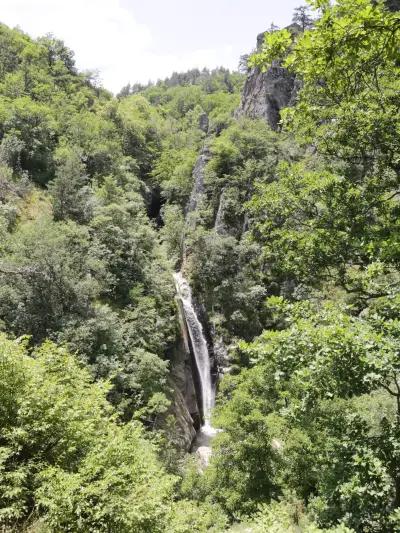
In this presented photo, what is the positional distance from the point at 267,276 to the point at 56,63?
171ft

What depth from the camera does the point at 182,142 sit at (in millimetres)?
67375

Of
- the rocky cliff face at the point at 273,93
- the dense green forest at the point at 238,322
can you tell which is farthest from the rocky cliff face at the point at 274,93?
the dense green forest at the point at 238,322

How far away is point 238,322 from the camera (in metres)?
33.1

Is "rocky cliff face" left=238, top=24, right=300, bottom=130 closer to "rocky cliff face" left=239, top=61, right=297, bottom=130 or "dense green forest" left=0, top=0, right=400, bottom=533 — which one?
"rocky cliff face" left=239, top=61, right=297, bottom=130

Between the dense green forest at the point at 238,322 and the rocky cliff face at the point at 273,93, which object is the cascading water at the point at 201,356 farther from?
the rocky cliff face at the point at 273,93

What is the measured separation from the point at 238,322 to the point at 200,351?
4230mm

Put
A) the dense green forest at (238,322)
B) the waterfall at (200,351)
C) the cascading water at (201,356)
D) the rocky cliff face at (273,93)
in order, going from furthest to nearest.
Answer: the rocky cliff face at (273,93) < the waterfall at (200,351) < the cascading water at (201,356) < the dense green forest at (238,322)

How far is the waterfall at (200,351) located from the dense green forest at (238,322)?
1.09 m

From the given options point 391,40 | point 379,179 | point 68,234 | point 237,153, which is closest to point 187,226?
point 237,153

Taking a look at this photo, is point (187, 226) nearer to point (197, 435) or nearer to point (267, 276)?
point (267, 276)

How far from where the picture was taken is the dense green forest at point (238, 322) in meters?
5.77

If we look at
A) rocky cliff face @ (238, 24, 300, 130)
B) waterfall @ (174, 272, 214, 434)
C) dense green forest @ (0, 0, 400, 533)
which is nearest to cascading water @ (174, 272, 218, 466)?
waterfall @ (174, 272, 214, 434)

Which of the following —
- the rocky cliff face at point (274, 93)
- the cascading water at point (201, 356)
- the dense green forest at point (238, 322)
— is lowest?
the cascading water at point (201, 356)

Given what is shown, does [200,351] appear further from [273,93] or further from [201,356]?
[273,93]
